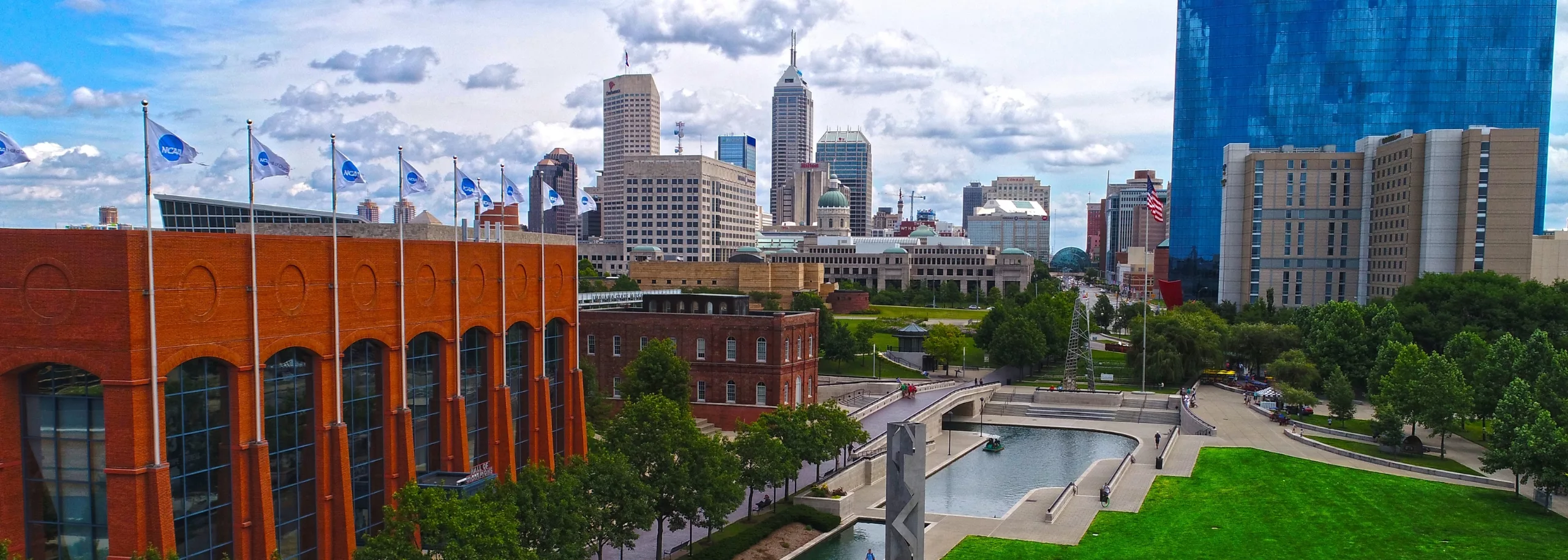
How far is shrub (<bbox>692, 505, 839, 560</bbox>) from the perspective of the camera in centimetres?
4209

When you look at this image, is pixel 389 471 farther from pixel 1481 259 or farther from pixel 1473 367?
pixel 1481 259

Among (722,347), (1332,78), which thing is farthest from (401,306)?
(1332,78)

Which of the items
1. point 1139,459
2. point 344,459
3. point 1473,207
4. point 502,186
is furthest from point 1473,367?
point 344,459

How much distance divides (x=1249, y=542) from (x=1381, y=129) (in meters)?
134

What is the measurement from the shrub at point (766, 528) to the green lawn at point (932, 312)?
99.1 meters

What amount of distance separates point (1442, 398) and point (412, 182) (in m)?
57.0

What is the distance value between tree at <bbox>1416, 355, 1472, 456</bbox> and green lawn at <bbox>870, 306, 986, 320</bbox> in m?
87.6

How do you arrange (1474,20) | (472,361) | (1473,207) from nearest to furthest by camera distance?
(472,361)
(1473,207)
(1474,20)

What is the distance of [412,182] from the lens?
1519 inches

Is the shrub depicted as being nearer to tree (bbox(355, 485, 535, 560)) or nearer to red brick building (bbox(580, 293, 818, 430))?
tree (bbox(355, 485, 535, 560))

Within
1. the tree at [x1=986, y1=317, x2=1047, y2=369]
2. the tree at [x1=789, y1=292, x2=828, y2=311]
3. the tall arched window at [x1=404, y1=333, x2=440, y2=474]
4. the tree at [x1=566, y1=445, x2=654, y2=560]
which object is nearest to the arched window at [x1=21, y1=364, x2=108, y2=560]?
the tall arched window at [x1=404, y1=333, x2=440, y2=474]

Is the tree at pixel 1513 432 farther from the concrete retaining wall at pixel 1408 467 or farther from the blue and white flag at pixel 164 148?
the blue and white flag at pixel 164 148

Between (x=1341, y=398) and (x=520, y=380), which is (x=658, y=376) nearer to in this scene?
(x=520, y=380)

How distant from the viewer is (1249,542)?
45.5 meters
